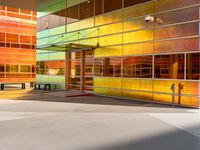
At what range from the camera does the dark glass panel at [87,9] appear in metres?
19.9

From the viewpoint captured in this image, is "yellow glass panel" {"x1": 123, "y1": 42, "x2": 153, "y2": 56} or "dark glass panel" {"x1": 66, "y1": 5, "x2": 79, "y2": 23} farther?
"dark glass panel" {"x1": 66, "y1": 5, "x2": 79, "y2": 23}

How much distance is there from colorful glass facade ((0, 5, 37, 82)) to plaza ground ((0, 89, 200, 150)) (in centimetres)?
2675

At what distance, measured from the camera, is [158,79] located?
14758 millimetres

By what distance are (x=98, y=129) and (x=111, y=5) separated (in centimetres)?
1162

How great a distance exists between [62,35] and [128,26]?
327 inches

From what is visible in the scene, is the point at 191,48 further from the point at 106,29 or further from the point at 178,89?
the point at 106,29

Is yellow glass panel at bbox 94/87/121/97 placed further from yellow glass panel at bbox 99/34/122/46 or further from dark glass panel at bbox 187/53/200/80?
dark glass panel at bbox 187/53/200/80

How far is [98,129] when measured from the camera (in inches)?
333

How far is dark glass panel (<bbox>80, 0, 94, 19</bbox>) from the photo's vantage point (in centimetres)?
1991

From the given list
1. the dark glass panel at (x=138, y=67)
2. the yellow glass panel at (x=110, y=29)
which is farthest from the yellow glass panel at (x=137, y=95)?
the yellow glass panel at (x=110, y=29)

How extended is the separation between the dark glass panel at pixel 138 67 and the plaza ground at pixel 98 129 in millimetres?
3652

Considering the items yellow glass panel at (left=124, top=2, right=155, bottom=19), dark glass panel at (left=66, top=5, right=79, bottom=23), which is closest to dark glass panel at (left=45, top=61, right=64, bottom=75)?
dark glass panel at (left=66, top=5, right=79, bottom=23)

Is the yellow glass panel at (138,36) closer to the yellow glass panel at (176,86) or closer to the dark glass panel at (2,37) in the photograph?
the yellow glass panel at (176,86)

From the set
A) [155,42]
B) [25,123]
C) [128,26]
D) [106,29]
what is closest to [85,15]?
[106,29]
